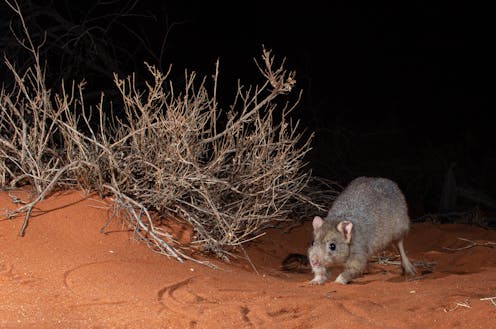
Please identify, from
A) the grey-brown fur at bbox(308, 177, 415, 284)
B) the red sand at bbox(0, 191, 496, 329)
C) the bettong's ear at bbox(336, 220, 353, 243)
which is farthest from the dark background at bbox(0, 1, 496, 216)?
the red sand at bbox(0, 191, 496, 329)

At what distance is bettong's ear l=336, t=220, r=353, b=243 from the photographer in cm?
605

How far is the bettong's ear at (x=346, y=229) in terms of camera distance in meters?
6.05

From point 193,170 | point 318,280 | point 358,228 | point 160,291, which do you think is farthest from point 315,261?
point 160,291

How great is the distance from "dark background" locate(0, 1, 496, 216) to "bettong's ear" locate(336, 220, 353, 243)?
19.9 feet

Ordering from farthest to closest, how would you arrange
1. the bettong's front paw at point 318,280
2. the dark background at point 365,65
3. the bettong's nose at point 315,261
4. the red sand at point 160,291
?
the dark background at point 365,65
the bettong's nose at point 315,261
the bettong's front paw at point 318,280
the red sand at point 160,291

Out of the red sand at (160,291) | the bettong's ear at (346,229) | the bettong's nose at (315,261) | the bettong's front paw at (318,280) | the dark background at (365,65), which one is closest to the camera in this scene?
the red sand at (160,291)

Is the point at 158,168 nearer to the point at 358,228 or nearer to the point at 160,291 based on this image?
the point at 160,291

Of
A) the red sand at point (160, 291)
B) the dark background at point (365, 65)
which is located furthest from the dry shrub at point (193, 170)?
the dark background at point (365, 65)

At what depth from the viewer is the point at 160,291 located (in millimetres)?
4957

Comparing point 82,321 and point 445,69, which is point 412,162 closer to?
point 445,69

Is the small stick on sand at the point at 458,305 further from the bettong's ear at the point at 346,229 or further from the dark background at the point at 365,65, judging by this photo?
the dark background at the point at 365,65

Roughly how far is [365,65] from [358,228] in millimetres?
8726

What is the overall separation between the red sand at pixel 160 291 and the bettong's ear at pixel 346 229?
43 cm

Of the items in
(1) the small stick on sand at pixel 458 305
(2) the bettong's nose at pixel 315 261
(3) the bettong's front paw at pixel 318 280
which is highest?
(1) the small stick on sand at pixel 458 305
